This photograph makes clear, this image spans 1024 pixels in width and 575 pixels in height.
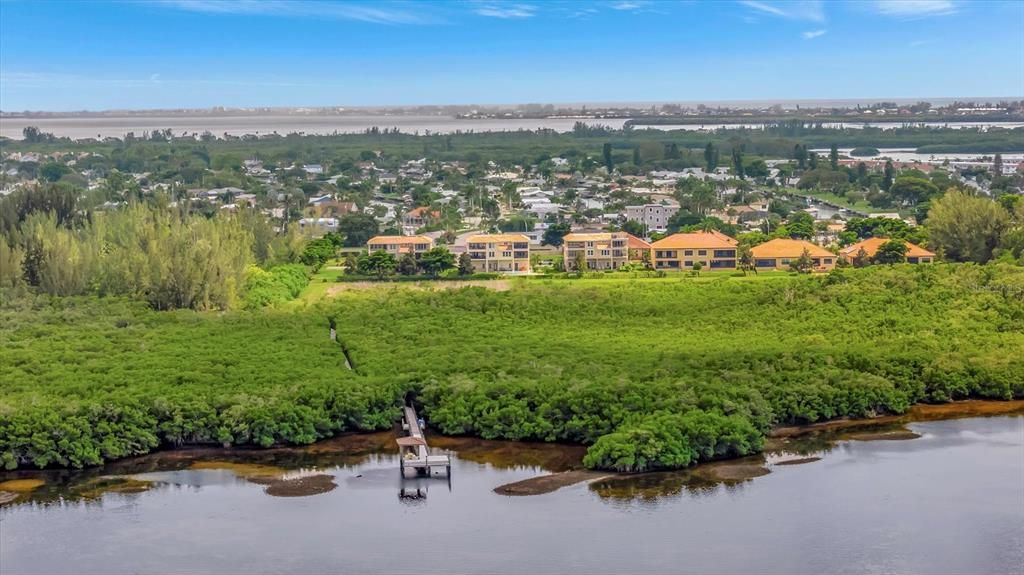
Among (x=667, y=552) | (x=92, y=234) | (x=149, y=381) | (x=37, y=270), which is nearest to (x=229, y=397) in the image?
(x=149, y=381)

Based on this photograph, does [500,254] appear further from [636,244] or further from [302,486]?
[302,486]

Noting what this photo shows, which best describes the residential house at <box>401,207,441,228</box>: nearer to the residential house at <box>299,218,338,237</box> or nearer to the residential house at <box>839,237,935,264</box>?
the residential house at <box>299,218,338,237</box>

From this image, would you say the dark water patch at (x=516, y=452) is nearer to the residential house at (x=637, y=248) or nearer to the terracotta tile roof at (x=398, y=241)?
the residential house at (x=637, y=248)

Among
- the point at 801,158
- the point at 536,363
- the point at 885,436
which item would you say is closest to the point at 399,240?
the point at 536,363

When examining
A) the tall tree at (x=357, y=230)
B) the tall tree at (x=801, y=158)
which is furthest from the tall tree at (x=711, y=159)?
the tall tree at (x=357, y=230)

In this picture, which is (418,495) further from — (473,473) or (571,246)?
(571,246)

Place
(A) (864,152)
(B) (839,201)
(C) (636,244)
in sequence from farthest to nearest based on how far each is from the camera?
(A) (864,152) → (B) (839,201) → (C) (636,244)

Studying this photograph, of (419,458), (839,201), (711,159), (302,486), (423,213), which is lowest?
(302,486)
